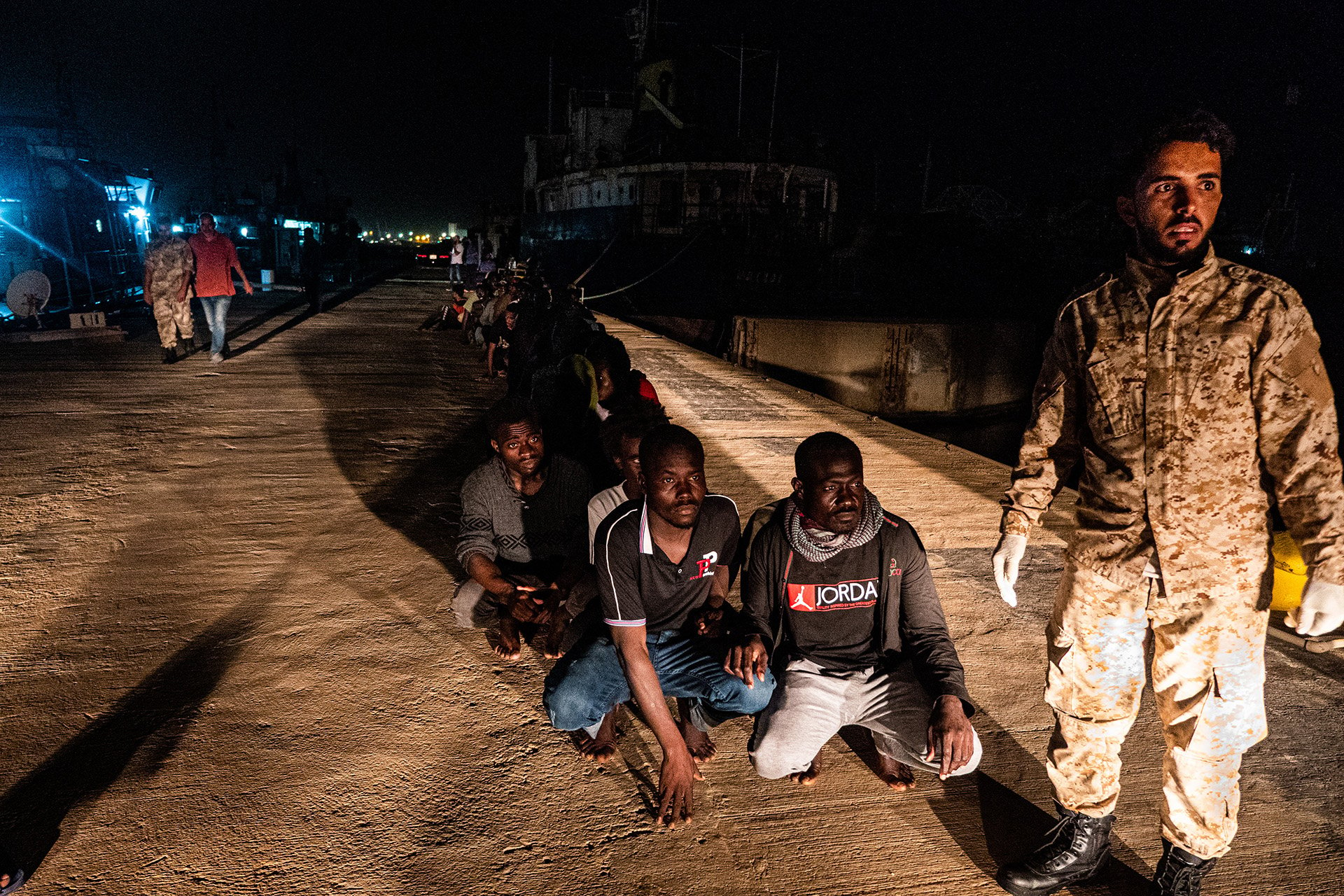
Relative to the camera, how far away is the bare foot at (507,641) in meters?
3.34

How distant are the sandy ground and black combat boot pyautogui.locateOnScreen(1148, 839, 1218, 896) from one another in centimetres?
17

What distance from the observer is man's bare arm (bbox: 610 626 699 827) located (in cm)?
241

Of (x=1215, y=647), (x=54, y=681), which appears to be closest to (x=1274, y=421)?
(x=1215, y=647)

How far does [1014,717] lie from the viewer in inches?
119

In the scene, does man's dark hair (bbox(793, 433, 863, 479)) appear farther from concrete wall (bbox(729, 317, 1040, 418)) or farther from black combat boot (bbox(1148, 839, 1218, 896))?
concrete wall (bbox(729, 317, 1040, 418))

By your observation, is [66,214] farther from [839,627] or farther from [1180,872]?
[1180,872]

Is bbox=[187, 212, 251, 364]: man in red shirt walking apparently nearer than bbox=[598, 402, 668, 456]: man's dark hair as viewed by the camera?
No

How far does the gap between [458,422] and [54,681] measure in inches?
194

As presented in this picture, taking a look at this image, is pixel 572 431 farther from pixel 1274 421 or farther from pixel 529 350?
pixel 1274 421

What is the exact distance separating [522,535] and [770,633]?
1.36 m

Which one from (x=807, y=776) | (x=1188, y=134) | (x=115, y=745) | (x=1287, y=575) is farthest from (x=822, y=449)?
(x=1287, y=575)

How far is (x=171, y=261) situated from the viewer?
32.6ft

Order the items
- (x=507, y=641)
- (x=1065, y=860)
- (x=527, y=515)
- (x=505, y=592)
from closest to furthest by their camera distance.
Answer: (x=1065, y=860) < (x=505, y=592) < (x=507, y=641) < (x=527, y=515)

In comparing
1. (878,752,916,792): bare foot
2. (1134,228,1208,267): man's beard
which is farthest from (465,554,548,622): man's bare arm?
(1134,228,1208,267): man's beard
